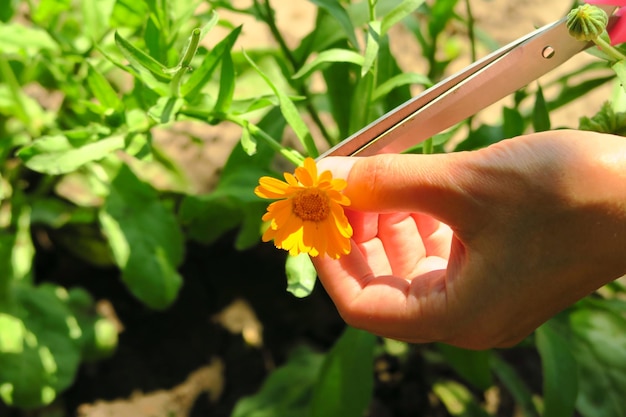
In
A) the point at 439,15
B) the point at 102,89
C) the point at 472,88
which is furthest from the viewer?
the point at 439,15

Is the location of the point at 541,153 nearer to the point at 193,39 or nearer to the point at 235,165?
the point at 193,39


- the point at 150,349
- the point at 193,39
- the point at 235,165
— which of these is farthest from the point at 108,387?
the point at 193,39

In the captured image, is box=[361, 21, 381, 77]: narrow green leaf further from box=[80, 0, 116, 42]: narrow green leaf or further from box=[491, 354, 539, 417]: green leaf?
box=[491, 354, 539, 417]: green leaf

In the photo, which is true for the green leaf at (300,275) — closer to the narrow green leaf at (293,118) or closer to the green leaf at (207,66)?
the narrow green leaf at (293,118)

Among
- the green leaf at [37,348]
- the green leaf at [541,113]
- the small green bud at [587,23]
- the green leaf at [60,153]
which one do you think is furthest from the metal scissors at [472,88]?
the green leaf at [37,348]

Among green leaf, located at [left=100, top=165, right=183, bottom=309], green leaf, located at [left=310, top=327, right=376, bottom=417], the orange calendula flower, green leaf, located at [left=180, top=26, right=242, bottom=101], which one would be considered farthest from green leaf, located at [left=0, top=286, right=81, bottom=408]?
the orange calendula flower

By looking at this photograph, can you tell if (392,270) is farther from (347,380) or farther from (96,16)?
(96,16)

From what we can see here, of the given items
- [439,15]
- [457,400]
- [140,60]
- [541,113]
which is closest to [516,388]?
[457,400]
